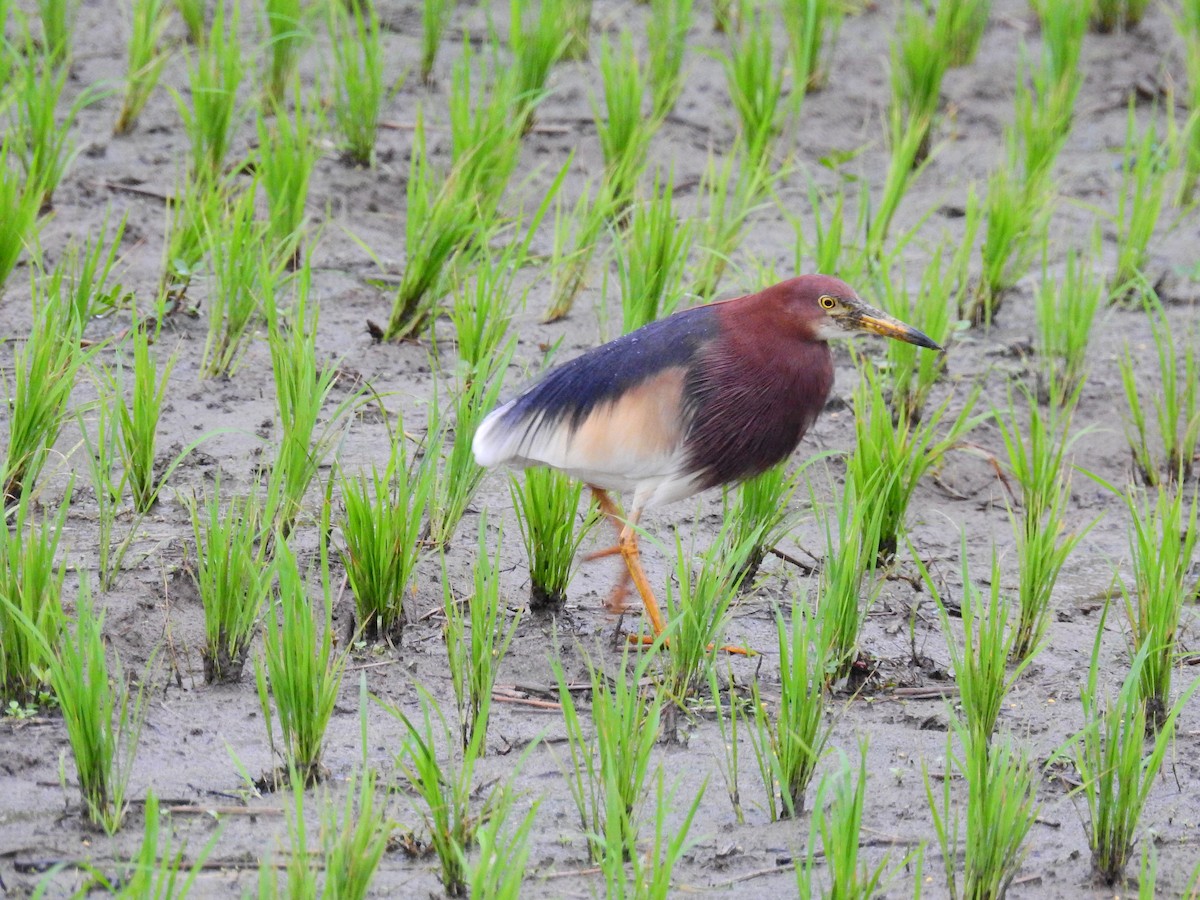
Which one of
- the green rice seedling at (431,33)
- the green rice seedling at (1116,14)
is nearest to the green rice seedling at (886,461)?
the green rice seedling at (431,33)

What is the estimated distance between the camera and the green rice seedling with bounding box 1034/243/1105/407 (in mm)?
4344

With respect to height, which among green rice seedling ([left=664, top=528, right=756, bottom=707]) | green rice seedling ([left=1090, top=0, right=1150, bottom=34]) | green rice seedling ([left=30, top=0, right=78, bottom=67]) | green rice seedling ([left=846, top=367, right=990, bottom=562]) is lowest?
green rice seedling ([left=664, top=528, right=756, bottom=707])

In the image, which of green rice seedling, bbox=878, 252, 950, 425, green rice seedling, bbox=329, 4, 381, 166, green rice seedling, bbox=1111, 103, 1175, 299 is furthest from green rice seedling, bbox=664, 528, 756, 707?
green rice seedling, bbox=329, 4, 381, 166

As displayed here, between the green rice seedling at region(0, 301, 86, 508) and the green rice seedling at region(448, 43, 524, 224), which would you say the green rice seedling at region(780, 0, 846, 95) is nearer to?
the green rice seedling at region(448, 43, 524, 224)

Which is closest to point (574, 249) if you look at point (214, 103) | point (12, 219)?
point (214, 103)

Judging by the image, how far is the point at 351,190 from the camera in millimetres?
5234

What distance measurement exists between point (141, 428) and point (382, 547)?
2.17 feet

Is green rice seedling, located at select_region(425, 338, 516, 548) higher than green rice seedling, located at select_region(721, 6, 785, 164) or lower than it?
lower

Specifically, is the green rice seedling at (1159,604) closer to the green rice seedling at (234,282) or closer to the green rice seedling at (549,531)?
the green rice seedling at (549,531)

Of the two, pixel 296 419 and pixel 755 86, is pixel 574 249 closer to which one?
pixel 755 86

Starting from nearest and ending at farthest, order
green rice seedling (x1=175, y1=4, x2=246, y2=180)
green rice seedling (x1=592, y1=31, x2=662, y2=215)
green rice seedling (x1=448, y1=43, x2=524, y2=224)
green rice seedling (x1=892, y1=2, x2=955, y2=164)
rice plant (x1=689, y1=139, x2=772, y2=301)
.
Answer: rice plant (x1=689, y1=139, x2=772, y2=301)
green rice seedling (x1=448, y1=43, x2=524, y2=224)
green rice seedling (x1=175, y1=4, x2=246, y2=180)
green rice seedling (x1=592, y1=31, x2=662, y2=215)
green rice seedling (x1=892, y1=2, x2=955, y2=164)

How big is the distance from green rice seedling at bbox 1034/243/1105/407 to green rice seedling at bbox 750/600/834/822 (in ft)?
5.99

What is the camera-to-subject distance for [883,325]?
342 cm

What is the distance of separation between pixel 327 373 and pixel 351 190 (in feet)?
6.16
